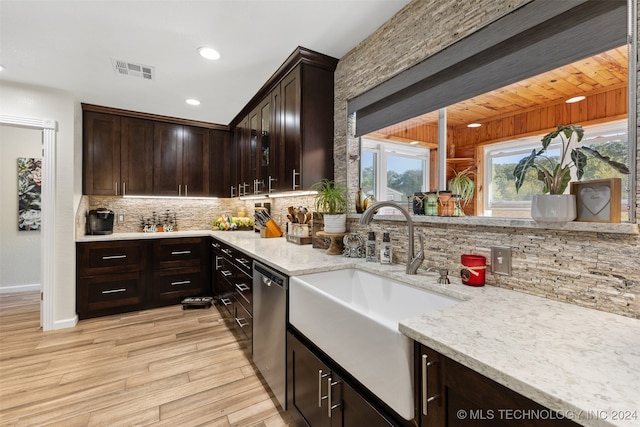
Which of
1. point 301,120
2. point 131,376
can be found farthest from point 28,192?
point 301,120

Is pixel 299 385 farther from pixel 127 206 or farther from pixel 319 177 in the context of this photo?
pixel 127 206

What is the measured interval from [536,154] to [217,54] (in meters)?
2.35

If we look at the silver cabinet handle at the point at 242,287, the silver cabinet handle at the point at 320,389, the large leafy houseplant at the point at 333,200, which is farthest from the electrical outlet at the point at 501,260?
the silver cabinet handle at the point at 242,287

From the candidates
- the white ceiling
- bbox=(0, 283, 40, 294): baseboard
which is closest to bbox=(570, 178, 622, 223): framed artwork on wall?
the white ceiling

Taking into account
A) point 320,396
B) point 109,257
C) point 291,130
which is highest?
point 291,130

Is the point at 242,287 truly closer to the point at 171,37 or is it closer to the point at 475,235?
the point at 475,235

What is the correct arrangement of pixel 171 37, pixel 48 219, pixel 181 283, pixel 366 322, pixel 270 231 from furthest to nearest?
pixel 181 283
pixel 270 231
pixel 48 219
pixel 171 37
pixel 366 322

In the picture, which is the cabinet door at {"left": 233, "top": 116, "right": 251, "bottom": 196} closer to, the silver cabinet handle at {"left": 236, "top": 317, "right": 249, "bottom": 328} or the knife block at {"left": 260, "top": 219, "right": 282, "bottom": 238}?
the knife block at {"left": 260, "top": 219, "right": 282, "bottom": 238}

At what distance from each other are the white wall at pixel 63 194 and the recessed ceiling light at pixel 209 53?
1.87 m

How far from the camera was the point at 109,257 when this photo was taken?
10.7 feet

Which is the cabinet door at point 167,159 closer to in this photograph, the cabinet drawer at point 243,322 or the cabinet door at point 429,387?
the cabinet drawer at point 243,322

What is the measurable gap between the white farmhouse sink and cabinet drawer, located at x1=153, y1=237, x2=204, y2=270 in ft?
8.72

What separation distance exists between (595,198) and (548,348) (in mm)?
661

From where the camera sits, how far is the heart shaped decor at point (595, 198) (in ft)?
3.25
